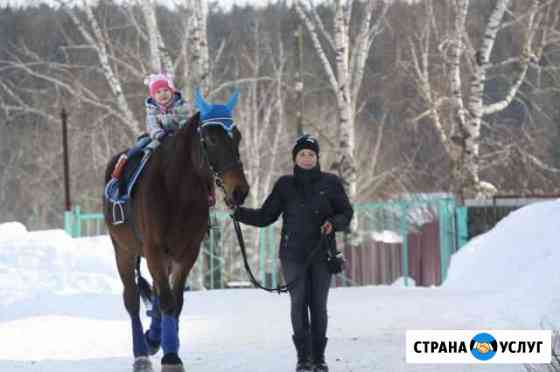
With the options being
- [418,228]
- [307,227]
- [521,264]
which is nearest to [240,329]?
[307,227]

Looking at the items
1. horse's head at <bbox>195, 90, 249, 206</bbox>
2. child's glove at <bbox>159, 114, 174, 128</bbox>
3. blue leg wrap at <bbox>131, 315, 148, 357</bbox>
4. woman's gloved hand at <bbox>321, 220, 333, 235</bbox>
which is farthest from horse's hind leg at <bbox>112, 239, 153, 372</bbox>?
horse's head at <bbox>195, 90, 249, 206</bbox>

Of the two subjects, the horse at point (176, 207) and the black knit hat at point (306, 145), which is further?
the black knit hat at point (306, 145)

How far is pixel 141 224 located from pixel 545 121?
993 inches

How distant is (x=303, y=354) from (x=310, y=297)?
442 mm

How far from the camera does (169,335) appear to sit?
7746mm

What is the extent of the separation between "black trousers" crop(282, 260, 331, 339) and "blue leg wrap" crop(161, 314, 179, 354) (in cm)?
90

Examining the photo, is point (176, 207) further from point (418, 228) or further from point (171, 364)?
point (418, 228)

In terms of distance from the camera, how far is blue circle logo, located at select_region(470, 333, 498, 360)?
8110 millimetres

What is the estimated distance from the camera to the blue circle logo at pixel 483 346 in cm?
811

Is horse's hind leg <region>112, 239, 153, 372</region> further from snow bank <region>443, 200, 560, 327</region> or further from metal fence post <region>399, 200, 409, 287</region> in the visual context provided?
metal fence post <region>399, 200, 409, 287</region>

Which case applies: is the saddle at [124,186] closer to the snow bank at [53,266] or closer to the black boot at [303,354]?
the black boot at [303,354]

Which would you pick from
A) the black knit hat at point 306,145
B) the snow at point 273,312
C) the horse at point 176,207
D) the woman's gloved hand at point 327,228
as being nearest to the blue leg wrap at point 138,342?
the snow at point 273,312

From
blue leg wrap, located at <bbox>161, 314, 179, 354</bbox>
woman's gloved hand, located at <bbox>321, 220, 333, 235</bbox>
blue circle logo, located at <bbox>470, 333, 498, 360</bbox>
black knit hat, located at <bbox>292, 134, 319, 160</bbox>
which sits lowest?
blue circle logo, located at <bbox>470, 333, 498, 360</bbox>

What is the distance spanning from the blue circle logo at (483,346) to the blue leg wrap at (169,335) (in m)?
2.36
